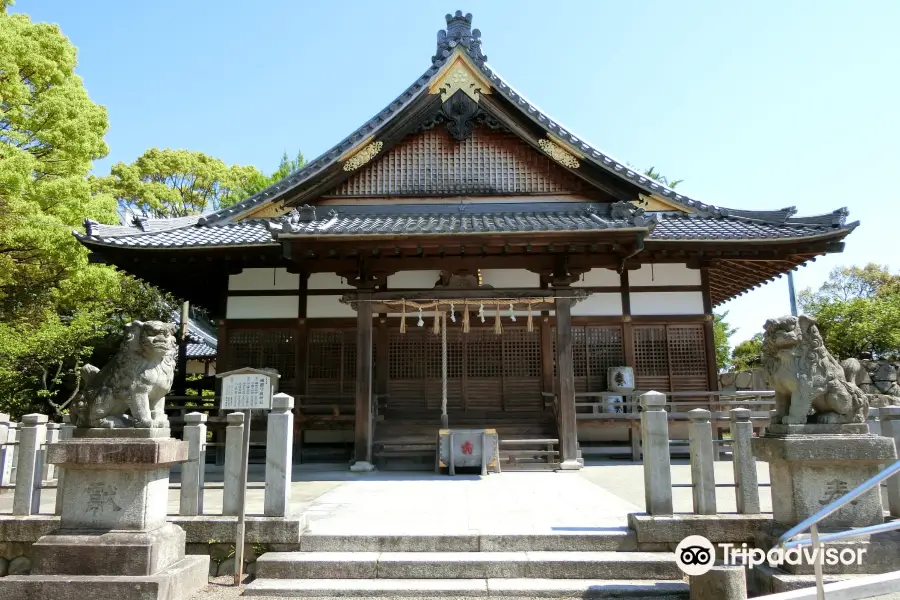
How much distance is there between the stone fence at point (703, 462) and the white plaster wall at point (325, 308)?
8.35 metres

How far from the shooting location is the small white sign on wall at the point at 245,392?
6.74m

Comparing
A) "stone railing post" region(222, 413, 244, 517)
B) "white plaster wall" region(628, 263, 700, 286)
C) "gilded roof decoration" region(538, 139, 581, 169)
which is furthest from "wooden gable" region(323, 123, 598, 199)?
"stone railing post" region(222, 413, 244, 517)

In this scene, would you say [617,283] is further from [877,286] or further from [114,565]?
[877,286]

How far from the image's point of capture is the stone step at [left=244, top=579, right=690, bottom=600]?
505cm

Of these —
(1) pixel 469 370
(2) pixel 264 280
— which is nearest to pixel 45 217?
(2) pixel 264 280

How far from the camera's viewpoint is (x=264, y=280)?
1323cm

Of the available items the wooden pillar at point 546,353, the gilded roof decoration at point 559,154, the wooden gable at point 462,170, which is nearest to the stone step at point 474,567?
the wooden pillar at point 546,353

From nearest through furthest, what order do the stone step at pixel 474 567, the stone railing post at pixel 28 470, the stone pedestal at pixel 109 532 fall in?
the stone pedestal at pixel 109 532 < the stone step at pixel 474 567 < the stone railing post at pixel 28 470

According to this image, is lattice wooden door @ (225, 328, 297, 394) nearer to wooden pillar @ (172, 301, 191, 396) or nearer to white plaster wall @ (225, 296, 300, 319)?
white plaster wall @ (225, 296, 300, 319)

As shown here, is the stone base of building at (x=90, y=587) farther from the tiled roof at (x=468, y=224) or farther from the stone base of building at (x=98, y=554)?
the tiled roof at (x=468, y=224)

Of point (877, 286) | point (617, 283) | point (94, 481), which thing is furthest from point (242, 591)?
point (877, 286)

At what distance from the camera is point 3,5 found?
46.7 feet

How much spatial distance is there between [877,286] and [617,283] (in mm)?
30428

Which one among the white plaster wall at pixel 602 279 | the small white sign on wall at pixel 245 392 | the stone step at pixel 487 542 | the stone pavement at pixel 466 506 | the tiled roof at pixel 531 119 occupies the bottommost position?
the stone step at pixel 487 542
